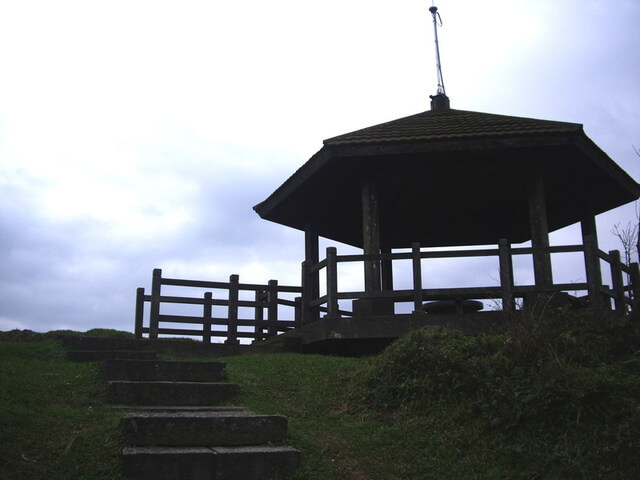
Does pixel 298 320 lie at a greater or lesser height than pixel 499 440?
greater

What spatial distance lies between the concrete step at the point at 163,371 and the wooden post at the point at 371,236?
13.5 feet

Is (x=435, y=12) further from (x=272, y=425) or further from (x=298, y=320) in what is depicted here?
(x=272, y=425)

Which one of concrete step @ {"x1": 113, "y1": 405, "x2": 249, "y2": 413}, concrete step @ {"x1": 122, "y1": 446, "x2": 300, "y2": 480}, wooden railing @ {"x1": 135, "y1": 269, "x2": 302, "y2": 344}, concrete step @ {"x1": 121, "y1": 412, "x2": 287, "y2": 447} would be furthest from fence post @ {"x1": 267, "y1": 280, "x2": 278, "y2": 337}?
Answer: concrete step @ {"x1": 122, "y1": 446, "x2": 300, "y2": 480}

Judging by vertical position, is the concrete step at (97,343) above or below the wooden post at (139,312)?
below

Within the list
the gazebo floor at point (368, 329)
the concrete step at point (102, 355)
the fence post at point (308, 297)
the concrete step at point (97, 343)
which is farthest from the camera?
the fence post at point (308, 297)

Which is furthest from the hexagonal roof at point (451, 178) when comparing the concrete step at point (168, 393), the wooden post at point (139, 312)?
the concrete step at point (168, 393)

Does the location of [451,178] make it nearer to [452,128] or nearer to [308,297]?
[452,128]

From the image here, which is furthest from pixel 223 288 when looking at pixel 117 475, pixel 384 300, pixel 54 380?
pixel 117 475

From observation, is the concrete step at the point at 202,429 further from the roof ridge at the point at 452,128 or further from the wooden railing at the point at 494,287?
the roof ridge at the point at 452,128

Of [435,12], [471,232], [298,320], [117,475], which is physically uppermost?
[435,12]

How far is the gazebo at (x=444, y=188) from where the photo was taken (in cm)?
1238

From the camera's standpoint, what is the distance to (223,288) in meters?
15.6

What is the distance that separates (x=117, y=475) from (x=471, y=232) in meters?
13.7

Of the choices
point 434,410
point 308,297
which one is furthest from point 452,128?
point 434,410
